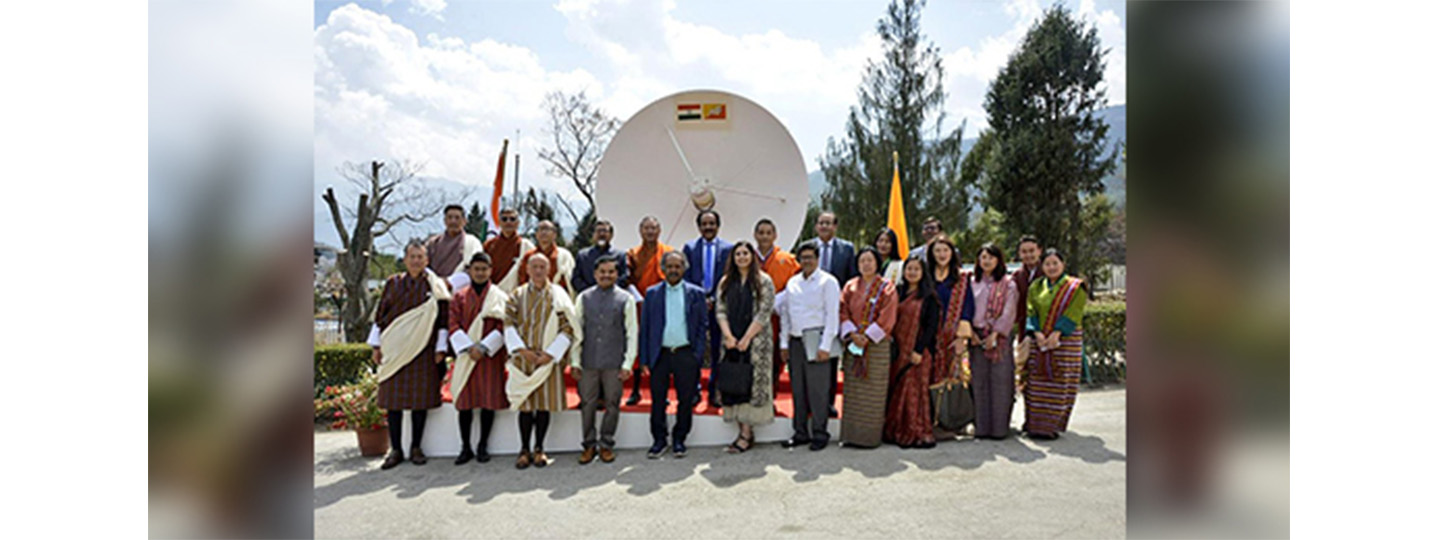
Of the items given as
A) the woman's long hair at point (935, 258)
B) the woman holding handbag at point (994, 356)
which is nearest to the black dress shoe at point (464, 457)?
the woman's long hair at point (935, 258)

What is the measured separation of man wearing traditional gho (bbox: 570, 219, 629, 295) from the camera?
5.88 m

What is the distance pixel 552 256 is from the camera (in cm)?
592

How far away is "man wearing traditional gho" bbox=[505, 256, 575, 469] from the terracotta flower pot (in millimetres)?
1310

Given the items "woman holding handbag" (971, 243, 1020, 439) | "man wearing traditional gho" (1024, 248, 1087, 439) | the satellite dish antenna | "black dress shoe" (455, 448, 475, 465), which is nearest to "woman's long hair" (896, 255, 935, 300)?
"woman holding handbag" (971, 243, 1020, 439)

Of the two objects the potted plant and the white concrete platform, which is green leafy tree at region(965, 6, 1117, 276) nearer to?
the white concrete platform

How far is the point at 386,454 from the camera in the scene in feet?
18.3

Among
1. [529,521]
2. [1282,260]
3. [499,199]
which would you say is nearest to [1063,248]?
[499,199]

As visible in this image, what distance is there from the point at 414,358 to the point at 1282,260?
17.3ft

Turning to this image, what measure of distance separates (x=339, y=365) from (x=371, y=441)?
131 inches

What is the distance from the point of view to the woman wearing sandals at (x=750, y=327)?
5289 millimetres

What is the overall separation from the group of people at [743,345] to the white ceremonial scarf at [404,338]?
11mm

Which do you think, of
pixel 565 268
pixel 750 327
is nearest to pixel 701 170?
pixel 565 268

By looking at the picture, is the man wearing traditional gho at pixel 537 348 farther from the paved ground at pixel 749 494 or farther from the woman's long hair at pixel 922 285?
the woman's long hair at pixel 922 285

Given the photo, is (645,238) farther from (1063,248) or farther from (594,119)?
(594,119)
